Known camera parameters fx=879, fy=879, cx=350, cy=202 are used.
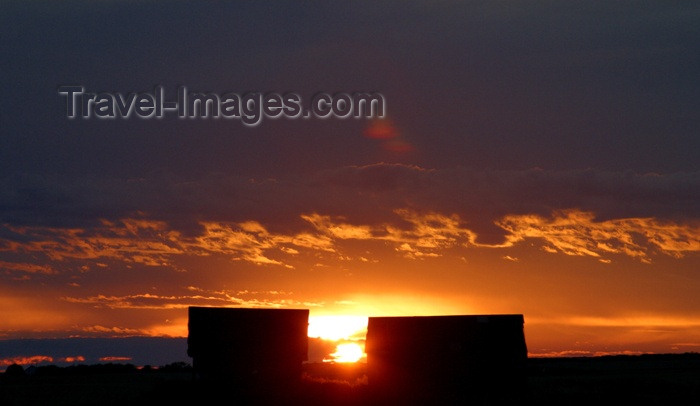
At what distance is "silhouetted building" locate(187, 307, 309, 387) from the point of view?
51.3 meters

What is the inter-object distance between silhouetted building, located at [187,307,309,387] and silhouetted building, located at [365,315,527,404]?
5.45 metres

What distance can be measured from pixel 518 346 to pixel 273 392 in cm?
1426

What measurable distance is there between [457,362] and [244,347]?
41.1 ft

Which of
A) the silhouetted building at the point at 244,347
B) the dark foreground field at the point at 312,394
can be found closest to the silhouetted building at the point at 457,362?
the dark foreground field at the point at 312,394

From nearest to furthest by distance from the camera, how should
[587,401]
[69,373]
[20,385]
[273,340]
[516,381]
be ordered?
[587,401] → [516,381] → [273,340] → [20,385] → [69,373]

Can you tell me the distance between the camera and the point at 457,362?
162ft

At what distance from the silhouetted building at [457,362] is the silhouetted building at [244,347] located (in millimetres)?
5454

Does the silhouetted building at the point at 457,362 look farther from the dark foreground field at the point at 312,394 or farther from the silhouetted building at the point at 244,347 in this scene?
the silhouetted building at the point at 244,347

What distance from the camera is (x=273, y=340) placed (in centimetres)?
5228

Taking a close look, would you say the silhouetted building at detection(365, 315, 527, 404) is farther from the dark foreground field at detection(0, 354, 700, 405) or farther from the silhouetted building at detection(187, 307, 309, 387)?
the silhouetted building at detection(187, 307, 309, 387)

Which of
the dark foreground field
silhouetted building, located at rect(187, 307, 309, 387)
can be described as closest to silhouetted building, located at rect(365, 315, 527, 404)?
the dark foreground field

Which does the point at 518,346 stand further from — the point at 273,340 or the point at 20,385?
the point at 20,385

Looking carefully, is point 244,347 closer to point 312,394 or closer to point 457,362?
point 312,394

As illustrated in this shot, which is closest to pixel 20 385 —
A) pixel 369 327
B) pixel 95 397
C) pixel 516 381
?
pixel 95 397
